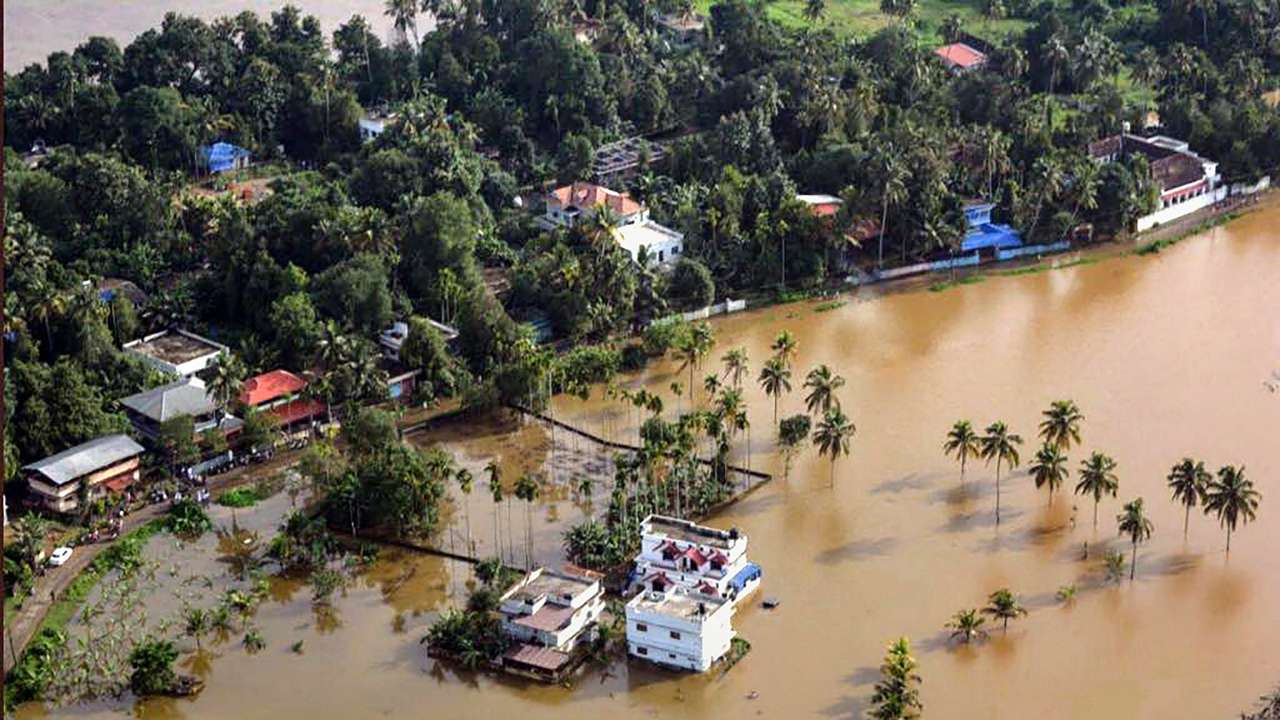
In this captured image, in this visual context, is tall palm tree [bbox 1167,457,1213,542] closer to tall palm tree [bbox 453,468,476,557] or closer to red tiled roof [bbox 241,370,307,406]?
tall palm tree [bbox 453,468,476,557]

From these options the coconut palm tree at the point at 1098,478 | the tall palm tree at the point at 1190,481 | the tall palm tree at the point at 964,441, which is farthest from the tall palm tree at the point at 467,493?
the tall palm tree at the point at 1190,481

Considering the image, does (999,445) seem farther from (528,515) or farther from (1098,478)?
(528,515)

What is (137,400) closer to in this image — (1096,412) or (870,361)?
(870,361)

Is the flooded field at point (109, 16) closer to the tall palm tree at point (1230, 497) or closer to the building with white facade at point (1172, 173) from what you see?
the building with white facade at point (1172, 173)

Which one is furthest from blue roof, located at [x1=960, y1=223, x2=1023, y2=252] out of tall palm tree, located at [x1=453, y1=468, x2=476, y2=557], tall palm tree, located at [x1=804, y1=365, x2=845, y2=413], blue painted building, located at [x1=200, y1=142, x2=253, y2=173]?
blue painted building, located at [x1=200, y1=142, x2=253, y2=173]

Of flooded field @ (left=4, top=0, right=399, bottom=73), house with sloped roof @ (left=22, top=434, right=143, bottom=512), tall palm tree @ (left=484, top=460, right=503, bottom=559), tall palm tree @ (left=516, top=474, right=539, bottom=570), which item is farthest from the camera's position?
flooded field @ (left=4, top=0, right=399, bottom=73)

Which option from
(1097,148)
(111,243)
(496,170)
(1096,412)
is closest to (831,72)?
(1097,148)
